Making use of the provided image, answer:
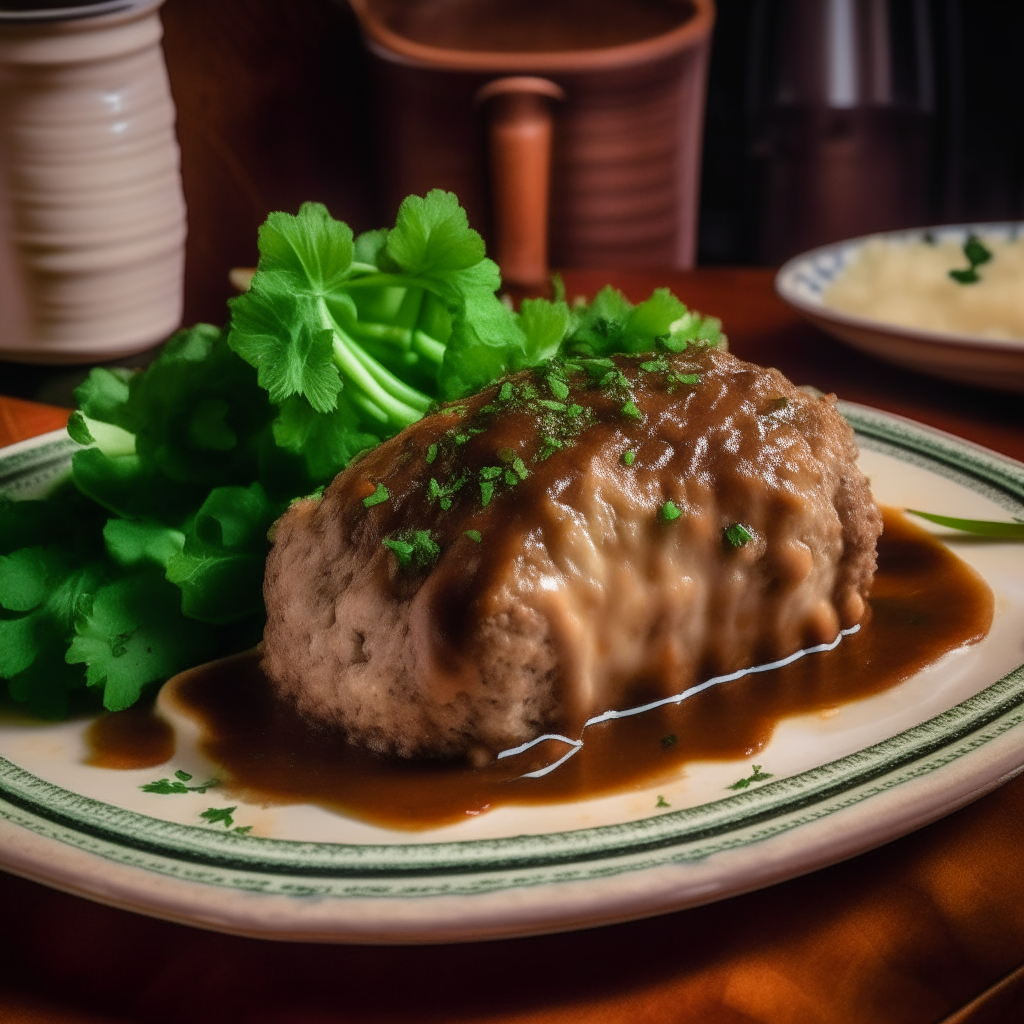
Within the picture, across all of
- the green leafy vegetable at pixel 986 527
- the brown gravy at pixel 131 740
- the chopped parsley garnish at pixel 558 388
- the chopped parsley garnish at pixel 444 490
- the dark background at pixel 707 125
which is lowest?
the dark background at pixel 707 125

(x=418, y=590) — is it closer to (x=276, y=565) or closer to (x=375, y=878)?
(x=276, y=565)

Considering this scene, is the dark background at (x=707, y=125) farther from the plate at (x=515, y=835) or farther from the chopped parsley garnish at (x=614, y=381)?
the plate at (x=515, y=835)

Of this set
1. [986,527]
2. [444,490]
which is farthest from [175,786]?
[986,527]

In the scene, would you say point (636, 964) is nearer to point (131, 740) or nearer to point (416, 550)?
point (416, 550)

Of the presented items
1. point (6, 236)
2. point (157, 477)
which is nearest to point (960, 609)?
point (157, 477)

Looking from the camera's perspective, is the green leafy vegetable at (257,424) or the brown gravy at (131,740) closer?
the brown gravy at (131,740)

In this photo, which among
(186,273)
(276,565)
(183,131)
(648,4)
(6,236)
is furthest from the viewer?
(186,273)

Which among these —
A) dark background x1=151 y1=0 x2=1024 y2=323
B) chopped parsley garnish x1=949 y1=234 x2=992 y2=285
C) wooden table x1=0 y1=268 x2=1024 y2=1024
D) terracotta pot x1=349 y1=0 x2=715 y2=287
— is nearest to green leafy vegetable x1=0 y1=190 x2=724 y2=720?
wooden table x1=0 y1=268 x2=1024 y2=1024

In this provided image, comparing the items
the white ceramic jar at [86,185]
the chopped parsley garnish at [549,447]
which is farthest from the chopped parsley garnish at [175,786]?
the white ceramic jar at [86,185]
